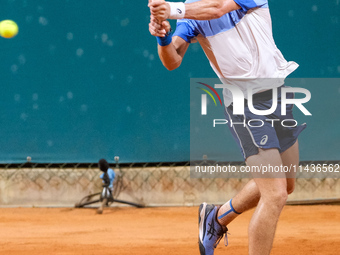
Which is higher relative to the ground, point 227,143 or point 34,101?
point 34,101

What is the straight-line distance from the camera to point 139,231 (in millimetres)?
5027

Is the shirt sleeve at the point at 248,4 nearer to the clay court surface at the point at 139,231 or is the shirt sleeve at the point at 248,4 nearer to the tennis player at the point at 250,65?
the tennis player at the point at 250,65

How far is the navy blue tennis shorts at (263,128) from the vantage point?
2.86 meters

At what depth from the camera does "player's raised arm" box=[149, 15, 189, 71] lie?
282 cm

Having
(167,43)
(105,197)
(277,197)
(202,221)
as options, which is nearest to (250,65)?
(167,43)

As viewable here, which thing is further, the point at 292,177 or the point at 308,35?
the point at 308,35

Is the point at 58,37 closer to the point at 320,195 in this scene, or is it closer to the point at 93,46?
the point at 93,46

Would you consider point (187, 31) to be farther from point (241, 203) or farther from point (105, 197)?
point (105, 197)

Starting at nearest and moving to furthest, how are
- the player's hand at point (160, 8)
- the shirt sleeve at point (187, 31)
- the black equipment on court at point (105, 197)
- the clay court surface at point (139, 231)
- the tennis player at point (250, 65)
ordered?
the player's hand at point (160, 8) → the tennis player at point (250, 65) → the shirt sleeve at point (187, 31) → the clay court surface at point (139, 231) → the black equipment on court at point (105, 197)

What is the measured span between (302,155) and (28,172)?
11.7 feet

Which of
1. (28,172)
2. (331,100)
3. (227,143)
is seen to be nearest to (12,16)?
(28,172)

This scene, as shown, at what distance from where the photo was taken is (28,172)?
6.70 meters

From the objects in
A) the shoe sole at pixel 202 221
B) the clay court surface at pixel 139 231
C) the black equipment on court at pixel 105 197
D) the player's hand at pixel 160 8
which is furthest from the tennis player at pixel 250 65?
the black equipment on court at pixel 105 197

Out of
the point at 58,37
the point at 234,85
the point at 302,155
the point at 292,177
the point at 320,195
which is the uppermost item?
the point at 58,37
